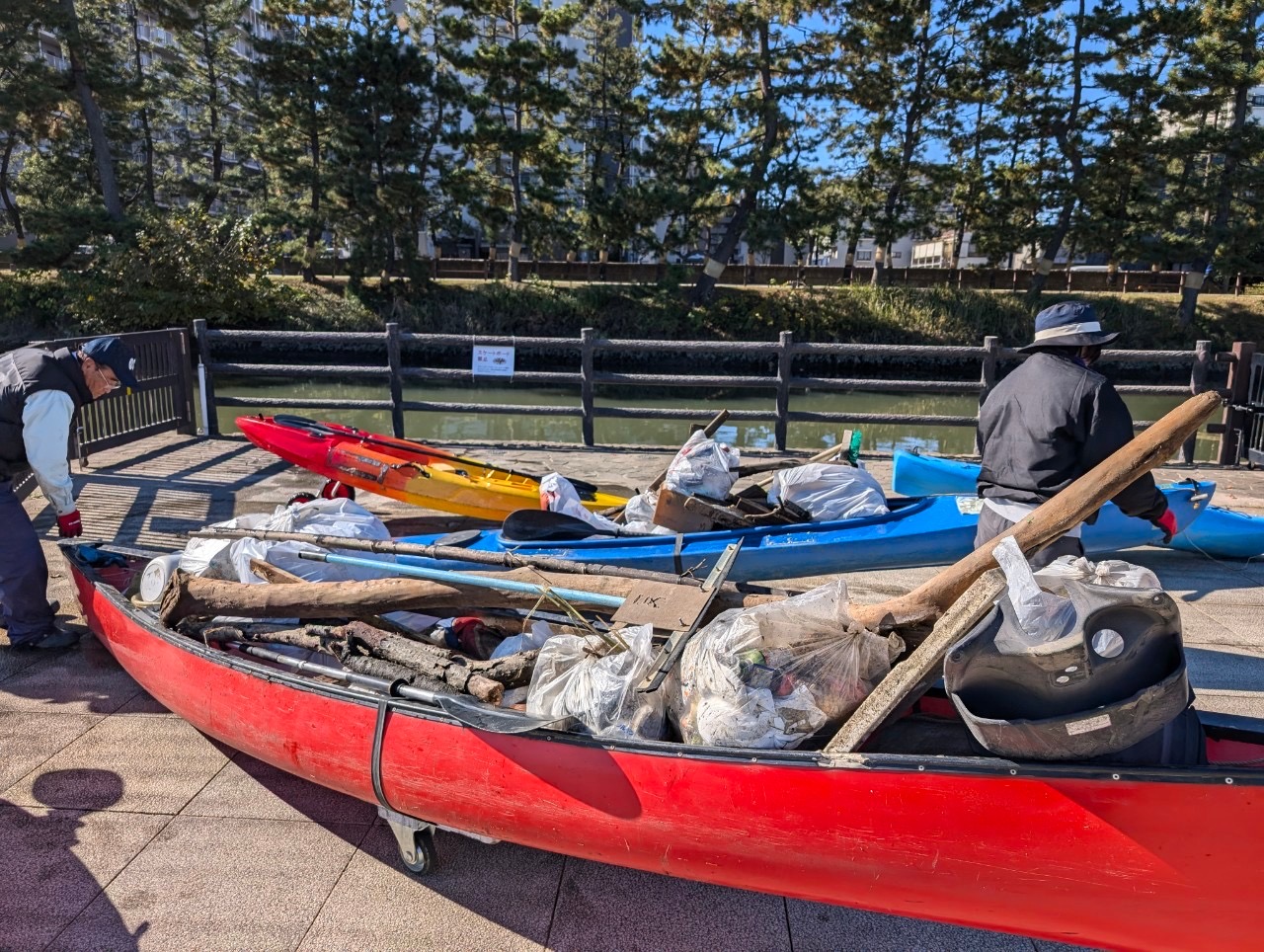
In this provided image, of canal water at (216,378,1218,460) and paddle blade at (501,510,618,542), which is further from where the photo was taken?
canal water at (216,378,1218,460)

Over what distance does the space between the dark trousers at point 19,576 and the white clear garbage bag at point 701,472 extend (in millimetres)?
3673

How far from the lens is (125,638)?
398 cm

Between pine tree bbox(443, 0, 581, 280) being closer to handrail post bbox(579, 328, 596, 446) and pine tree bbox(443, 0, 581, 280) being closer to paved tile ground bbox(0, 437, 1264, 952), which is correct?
handrail post bbox(579, 328, 596, 446)

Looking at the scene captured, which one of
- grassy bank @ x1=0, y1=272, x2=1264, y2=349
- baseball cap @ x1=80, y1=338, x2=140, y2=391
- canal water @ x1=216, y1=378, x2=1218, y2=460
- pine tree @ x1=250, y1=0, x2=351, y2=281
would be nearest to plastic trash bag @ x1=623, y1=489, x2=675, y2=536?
baseball cap @ x1=80, y1=338, x2=140, y2=391

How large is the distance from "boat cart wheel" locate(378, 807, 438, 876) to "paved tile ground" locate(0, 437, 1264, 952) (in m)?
0.06

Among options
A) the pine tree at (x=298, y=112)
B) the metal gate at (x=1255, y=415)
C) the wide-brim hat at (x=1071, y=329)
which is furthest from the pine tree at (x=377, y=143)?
the wide-brim hat at (x=1071, y=329)

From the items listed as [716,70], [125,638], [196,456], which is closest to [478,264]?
[716,70]

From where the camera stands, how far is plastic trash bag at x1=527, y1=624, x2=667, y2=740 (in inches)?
112

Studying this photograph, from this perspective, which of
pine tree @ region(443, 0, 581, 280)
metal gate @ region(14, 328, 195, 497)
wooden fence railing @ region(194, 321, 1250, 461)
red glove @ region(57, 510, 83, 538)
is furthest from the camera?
pine tree @ region(443, 0, 581, 280)

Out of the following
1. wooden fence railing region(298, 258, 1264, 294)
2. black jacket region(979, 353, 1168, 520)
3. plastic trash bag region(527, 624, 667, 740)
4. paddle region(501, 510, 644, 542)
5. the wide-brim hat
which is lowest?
paddle region(501, 510, 644, 542)

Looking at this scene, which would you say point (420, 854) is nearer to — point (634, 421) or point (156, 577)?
point (156, 577)

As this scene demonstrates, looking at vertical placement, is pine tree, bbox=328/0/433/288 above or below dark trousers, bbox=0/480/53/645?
above

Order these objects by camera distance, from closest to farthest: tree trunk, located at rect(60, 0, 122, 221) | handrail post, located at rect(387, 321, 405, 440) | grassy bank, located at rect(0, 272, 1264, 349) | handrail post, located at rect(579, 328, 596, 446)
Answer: handrail post, located at rect(579, 328, 596, 446) → handrail post, located at rect(387, 321, 405, 440) → tree trunk, located at rect(60, 0, 122, 221) → grassy bank, located at rect(0, 272, 1264, 349)

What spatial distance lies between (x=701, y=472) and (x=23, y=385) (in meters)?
3.89
